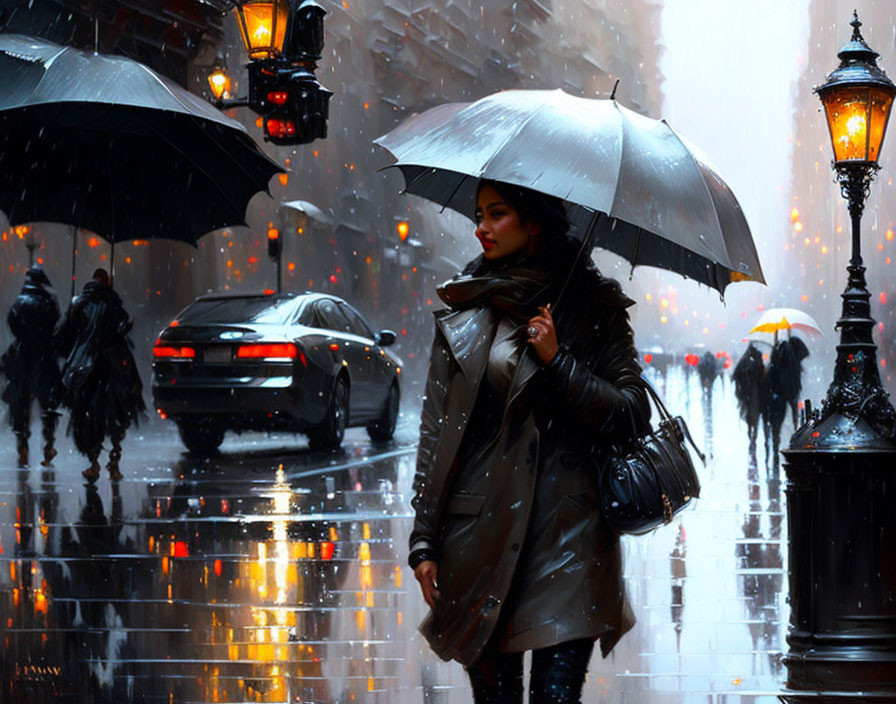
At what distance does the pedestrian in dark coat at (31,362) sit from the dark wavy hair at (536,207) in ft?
Result: 45.7

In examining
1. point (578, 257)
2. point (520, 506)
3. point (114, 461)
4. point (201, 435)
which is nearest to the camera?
point (520, 506)

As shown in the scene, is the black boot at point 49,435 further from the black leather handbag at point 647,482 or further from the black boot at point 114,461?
the black leather handbag at point 647,482

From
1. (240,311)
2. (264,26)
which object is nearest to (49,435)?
(240,311)

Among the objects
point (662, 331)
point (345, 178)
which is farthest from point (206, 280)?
point (662, 331)

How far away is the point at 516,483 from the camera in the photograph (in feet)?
12.7

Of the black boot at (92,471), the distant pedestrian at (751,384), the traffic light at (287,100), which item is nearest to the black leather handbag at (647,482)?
the traffic light at (287,100)

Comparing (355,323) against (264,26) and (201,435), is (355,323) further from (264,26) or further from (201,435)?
(264,26)

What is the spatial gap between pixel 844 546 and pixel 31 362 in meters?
12.5

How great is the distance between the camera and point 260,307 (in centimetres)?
1720

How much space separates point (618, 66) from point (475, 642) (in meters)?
109

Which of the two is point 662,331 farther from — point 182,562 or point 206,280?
point 182,562

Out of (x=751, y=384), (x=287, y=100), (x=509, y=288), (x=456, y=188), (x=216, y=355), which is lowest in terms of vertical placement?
(x=509, y=288)

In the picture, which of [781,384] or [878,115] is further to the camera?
[781,384]

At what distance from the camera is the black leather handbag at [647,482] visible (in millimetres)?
3883
